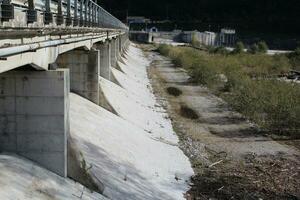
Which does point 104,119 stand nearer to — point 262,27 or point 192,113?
point 192,113

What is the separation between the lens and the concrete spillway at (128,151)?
54.4 ft

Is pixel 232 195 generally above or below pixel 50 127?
below

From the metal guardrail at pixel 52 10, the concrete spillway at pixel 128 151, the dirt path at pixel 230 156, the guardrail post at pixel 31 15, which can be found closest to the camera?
the metal guardrail at pixel 52 10

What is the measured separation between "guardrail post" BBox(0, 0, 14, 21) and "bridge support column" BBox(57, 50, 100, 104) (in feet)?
53.1

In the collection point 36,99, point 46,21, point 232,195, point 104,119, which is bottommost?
point 232,195

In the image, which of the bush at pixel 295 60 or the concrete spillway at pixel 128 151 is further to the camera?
the bush at pixel 295 60

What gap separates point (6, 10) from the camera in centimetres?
887

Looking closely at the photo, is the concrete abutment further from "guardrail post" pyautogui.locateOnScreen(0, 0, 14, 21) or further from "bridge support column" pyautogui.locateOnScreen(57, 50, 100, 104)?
"bridge support column" pyautogui.locateOnScreen(57, 50, 100, 104)

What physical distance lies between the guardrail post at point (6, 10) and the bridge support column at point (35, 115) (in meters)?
4.57

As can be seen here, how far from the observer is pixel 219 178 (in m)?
19.3

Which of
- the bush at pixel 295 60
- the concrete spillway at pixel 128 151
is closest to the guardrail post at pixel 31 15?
the concrete spillway at pixel 128 151

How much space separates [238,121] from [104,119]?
10.5m

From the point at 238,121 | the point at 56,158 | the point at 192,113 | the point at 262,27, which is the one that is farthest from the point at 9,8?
the point at 262,27

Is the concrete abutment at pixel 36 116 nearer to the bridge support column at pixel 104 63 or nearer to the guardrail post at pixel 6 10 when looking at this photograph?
the guardrail post at pixel 6 10
